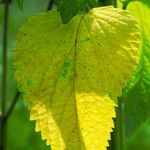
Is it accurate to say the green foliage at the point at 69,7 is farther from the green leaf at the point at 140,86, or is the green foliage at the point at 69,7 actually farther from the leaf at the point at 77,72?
the green leaf at the point at 140,86

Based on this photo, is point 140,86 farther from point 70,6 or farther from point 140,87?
point 70,6

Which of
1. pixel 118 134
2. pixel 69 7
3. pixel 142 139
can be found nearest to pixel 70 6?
pixel 69 7

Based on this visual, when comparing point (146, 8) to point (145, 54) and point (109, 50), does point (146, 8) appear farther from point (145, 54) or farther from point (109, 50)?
point (109, 50)

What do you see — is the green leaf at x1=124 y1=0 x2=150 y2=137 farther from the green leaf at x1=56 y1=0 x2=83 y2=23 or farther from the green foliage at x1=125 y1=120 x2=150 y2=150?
the green foliage at x1=125 y1=120 x2=150 y2=150

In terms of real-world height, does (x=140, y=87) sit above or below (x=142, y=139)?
above

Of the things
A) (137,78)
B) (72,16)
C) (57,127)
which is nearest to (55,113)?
(57,127)

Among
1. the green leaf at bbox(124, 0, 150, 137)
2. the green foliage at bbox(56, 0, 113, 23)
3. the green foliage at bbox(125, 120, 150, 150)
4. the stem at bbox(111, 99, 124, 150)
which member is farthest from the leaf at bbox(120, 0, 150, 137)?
the green foliage at bbox(125, 120, 150, 150)

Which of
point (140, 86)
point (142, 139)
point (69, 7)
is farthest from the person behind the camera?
point (142, 139)
